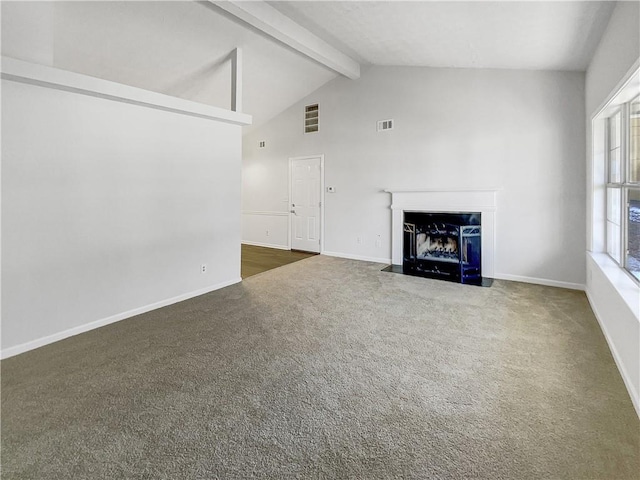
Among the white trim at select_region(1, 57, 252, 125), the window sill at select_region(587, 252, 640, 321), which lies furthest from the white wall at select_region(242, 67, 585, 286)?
the white trim at select_region(1, 57, 252, 125)

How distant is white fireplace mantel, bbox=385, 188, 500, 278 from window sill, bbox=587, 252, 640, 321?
4.30 ft

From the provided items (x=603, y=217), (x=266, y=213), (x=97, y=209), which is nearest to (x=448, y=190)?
(x=603, y=217)

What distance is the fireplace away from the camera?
4.66 metres

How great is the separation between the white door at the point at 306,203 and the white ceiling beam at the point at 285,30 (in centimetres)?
189

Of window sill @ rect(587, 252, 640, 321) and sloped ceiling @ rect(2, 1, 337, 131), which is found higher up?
sloped ceiling @ rect(2, 1, 337, 131)

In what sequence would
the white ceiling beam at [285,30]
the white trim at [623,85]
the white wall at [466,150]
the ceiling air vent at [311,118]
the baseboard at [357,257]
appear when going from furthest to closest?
1. the ceiling air vent at [311,118]
2. the baseboard at [357,257]
3. the white wall at [466,150]
4. the white ceiling beam at [285,30]
5. the white trim at [623,85]

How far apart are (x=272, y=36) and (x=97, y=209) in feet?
9.14

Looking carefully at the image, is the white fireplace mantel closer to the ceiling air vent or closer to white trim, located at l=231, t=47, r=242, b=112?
the ceiling air vent

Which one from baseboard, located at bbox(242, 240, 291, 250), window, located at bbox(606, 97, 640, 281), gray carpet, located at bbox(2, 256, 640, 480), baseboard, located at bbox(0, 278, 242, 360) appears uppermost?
window, located at bbox(606, 97, 640, 281)

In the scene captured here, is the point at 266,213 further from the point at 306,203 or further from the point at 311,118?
the point at 311,118

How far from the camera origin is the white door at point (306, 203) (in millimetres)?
6520

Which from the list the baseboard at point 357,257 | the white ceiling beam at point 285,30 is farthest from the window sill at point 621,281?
the white ceiling beam at point 285,30

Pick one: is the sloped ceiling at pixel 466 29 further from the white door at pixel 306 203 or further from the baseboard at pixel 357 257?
the baseboard at pixel 357 257

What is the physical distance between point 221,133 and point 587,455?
429 cm
